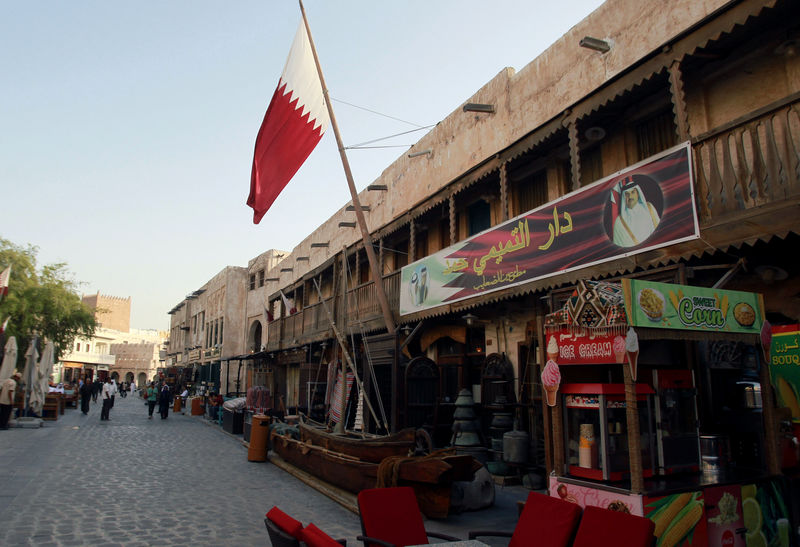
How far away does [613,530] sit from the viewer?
13.0ft

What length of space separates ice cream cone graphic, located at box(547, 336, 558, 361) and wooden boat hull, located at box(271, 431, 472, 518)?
7.57 feet

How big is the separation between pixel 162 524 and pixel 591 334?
6042mm

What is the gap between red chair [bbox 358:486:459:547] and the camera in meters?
4.77

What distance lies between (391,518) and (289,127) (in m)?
10.5

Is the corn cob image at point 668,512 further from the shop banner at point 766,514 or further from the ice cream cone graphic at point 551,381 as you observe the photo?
the ice cream cone graphic at point 551,381

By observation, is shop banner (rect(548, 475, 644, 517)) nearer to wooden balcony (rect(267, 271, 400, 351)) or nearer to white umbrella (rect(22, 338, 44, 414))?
wooden balcony (rect(267, 271, 400, 351))

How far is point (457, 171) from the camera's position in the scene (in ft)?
46.7

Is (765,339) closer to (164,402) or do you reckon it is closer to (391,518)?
(391,518)

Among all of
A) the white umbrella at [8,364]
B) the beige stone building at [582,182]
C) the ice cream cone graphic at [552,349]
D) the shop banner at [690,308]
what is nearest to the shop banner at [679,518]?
the beige stone building at [582,182]

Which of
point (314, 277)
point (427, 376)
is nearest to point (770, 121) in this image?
point (427, 376)

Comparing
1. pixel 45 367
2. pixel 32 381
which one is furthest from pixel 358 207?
pixel 32 381

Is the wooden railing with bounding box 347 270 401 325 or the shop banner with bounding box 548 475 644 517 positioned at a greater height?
the wooden railing with bounding box 347 270 401 325

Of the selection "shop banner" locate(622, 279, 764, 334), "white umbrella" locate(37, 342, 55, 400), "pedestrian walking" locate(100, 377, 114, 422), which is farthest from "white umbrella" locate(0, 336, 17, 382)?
"shop banner" locate(622, 279, 764, 334)

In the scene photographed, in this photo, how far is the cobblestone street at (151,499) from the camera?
6848 millimetres
